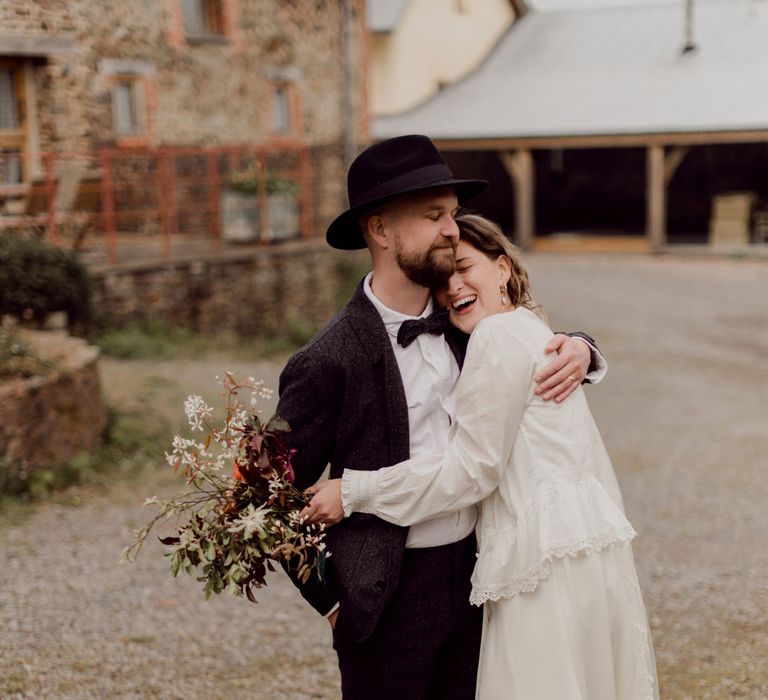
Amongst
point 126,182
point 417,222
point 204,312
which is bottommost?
point 204,312

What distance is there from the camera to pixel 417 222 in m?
2.59

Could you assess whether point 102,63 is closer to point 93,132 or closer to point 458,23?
point 93,132

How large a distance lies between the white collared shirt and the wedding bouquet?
0.28m

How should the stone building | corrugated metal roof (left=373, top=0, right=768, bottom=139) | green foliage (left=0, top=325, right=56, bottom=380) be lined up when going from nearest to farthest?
green foliage (left=0, top=325, right=56, bottom=380)
the stone building
corrugated metal roof (left=373, top=0, right=768, bottom=139)

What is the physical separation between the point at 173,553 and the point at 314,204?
1657 centimetres

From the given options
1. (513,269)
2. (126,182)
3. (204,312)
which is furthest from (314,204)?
(513,269)

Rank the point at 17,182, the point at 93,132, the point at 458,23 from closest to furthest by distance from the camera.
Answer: the point at 17,182 < the point at 93,132 < the point at 458,23

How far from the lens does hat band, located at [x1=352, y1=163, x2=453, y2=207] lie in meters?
2.55

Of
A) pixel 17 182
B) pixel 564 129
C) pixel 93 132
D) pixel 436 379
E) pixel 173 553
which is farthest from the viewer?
pixel 564 129

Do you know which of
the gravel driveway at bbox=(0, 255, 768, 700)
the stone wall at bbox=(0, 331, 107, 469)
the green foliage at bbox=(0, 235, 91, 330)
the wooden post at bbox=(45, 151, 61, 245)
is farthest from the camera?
the wooden post at bbox=(45, 151, 61, 245)

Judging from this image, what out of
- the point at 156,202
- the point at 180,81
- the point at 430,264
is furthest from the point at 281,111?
the point at 430,264

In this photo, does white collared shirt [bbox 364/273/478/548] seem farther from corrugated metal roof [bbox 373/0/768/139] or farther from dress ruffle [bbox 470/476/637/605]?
corrugated metal roof [bbox 373/0/768/139]

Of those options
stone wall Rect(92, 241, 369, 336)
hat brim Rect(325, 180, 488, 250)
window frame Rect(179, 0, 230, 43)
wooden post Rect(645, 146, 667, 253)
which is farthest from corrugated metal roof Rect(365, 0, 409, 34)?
hat brim Rect(325, 180, 488, 250)

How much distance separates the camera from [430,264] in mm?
2590
